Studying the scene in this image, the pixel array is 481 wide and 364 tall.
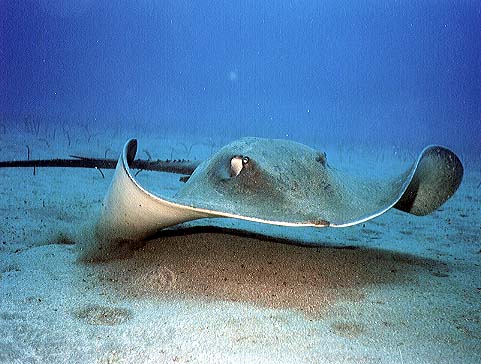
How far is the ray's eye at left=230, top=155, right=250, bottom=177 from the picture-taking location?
2922 millimetres

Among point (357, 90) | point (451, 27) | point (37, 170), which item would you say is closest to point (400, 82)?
point (357, 90)

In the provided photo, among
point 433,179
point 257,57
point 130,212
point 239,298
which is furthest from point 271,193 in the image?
point 257,57

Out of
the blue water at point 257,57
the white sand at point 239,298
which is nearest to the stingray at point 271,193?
the white sand at point 239,298

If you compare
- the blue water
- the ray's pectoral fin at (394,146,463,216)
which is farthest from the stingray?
the blue water

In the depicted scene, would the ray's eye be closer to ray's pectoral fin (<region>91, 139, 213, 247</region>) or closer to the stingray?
the stingray

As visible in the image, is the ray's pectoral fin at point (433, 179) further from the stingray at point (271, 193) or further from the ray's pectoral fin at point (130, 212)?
the ray's pectoral fin at point (130, 212)

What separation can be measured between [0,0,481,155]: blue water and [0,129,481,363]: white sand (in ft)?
170

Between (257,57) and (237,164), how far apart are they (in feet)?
421

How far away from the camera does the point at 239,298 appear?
105 inches

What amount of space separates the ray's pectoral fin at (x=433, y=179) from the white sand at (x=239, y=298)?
546mm

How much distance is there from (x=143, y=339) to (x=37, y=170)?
623 cm

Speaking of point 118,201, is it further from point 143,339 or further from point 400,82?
point 400,82

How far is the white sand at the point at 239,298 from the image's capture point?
2.00 m

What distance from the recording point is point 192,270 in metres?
3.03
